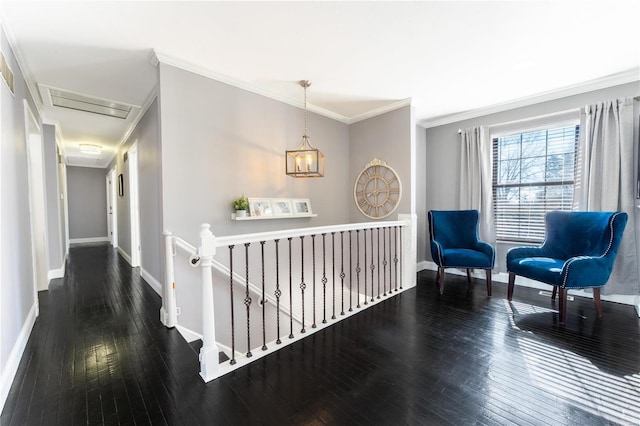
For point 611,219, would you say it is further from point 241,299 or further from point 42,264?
point 42,264

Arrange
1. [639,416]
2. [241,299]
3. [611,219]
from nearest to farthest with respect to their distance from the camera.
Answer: [639,416] < [611,219] < [241,299]

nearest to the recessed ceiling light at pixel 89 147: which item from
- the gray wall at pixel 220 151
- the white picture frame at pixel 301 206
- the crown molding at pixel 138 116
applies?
the crown molding at pixel 138 116

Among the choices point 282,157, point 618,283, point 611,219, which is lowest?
point 618,283

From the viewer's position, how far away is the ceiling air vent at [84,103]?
324 cm

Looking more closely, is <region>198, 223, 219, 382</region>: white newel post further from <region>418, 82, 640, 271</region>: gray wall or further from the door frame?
<region>418, 82, 640, 271</region>: gray wall

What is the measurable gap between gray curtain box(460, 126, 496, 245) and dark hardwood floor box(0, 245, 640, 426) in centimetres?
149

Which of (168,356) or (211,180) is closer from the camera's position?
(168,356)

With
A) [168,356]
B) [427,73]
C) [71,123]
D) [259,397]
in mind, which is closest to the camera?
[259,397]

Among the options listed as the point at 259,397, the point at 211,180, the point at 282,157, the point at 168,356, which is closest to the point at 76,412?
the point at 168,356

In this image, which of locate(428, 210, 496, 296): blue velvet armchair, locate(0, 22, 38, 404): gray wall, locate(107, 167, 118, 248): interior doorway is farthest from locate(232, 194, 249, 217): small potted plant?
locate(107, 167, 118, 248): interior doorway

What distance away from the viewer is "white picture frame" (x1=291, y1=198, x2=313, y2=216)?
3773mm

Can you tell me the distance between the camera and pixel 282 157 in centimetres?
366

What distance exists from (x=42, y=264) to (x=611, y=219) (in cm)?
702

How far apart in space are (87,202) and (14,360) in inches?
Result: 335
